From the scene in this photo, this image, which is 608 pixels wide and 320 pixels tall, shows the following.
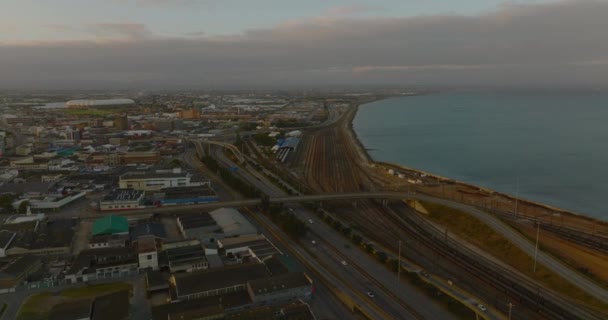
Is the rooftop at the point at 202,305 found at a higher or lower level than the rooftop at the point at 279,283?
lower

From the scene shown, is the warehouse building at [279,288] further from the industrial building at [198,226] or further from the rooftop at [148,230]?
the rooftop at [148,230]

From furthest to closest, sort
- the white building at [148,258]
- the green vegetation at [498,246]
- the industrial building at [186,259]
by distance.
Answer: the white building at [148,258] < the industrial building at [186,259] < the green vegetation at [498,246]

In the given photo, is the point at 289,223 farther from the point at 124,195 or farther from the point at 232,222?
the point at 124,195

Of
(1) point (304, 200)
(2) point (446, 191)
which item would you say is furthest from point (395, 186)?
(1) point (304, 200)

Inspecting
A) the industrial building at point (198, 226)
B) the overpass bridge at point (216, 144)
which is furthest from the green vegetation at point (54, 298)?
the overpass bridge at point (216, 144)

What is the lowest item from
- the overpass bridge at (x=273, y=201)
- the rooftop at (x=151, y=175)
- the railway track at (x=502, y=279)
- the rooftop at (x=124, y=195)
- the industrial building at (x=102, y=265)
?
the railway track at (x=502, y=279)

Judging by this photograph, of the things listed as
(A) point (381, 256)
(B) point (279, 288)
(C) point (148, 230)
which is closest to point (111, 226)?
(C) point (148, 230)

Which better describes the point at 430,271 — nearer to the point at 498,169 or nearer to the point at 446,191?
the point at 446,191

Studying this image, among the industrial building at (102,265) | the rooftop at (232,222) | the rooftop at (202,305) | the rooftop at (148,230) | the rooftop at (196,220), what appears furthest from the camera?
the rooftop at (196,220)

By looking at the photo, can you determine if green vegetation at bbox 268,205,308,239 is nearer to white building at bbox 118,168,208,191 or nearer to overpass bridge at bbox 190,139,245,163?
white building at bbox 118,168,208,191
